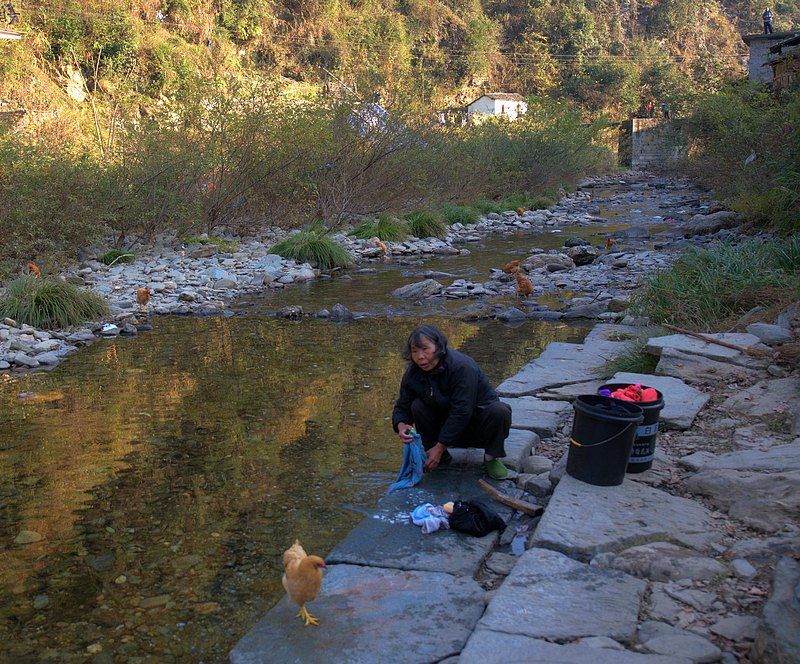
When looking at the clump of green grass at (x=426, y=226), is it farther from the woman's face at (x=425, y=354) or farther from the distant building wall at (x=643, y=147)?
the distant building wall at (x=643, y=147)

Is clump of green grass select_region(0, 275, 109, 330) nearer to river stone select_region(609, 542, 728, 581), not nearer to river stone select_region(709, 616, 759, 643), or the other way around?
river stone select_region(609, 542, 728, 581)

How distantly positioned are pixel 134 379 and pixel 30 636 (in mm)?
4444

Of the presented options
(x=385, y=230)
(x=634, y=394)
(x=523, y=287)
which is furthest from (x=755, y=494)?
(x=385, y=230)

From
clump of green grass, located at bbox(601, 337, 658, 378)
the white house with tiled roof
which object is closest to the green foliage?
clump of green grass, located at bbox(601, 337, 658, 378)

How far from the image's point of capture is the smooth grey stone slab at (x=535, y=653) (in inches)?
109

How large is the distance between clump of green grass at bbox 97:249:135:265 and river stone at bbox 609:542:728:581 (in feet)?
38.6

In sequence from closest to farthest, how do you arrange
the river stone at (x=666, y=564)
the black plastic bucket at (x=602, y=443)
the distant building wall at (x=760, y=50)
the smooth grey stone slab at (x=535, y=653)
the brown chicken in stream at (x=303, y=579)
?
the smooth grey stone slab at (x=535, y=653)
the brown chicken in stream at (x=303, y=579)
the river stone at (x=666, y=564)
the black plastic bucket at (x=602, y=443)
the distant building wall at (x=760, y=50)

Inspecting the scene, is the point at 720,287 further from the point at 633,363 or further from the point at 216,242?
the point at 216,242

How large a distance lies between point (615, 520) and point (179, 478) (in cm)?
287

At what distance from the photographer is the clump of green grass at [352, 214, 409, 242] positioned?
698 inches

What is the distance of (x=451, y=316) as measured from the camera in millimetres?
10758

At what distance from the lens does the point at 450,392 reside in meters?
4.74

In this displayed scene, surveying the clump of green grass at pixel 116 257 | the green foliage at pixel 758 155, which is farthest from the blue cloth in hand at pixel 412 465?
the clump of green grass at pixel 116 257

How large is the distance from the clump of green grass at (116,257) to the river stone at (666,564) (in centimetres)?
1176
